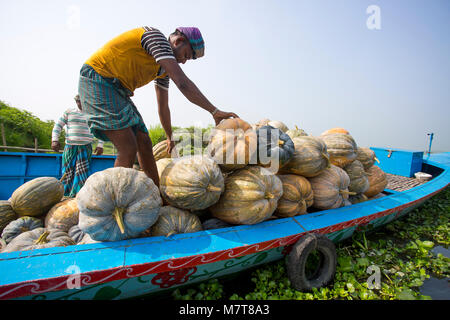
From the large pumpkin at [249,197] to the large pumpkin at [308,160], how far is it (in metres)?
0.53

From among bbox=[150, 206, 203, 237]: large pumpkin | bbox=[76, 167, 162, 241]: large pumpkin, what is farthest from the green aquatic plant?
bbox=[76, 167, 162, 241]: large pumpkin

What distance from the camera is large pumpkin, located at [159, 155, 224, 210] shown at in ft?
6.64

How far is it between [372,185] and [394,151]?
4.81 meters

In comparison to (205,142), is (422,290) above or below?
below

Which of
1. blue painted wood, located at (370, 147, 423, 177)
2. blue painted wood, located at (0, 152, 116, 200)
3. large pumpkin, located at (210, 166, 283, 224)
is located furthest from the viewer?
blue painted wood, located at (370, 147, 423, 177)

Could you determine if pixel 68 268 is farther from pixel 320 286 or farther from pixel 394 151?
pixel 394 151

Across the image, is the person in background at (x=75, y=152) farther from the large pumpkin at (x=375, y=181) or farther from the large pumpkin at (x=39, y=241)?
the large pumpkin at (x=375, y=181)

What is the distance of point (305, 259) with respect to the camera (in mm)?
2201

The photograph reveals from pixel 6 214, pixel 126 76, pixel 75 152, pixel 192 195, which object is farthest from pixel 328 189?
pixel 75 152

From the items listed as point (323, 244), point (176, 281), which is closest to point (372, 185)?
point (323, 244)

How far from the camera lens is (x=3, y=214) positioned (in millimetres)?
2537

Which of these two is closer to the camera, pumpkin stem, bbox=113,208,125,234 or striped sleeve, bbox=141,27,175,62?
pumpkin stem, bbox=113,208,125,234

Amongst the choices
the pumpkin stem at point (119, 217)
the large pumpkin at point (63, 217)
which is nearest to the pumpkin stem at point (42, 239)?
the large pumpkin at point (63, 217)

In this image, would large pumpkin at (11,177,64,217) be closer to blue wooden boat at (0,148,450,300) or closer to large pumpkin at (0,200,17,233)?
large pumpkin at (0,200,17,233)
